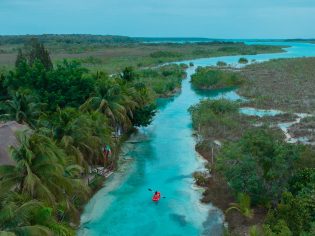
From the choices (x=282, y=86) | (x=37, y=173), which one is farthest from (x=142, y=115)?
(x=282, y=86)

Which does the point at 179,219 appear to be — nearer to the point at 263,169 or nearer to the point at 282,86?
the point at 263,169

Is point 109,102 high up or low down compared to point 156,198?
up

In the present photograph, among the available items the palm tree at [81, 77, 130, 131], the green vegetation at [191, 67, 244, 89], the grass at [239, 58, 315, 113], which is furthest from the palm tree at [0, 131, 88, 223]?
the green vegetation at [191, 67, 244, 89]

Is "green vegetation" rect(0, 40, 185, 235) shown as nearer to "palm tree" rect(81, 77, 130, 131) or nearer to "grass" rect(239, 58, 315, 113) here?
"palm tree" rect(81, 77, 130, 131)

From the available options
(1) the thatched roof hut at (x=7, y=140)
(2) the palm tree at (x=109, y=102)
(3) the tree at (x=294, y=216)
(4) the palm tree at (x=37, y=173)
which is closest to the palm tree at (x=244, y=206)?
(3) the tree at (x=294, y=216)

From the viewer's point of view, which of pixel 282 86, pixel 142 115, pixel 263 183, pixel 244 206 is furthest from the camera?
pixel 282 86

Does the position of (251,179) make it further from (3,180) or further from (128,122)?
(128,122)

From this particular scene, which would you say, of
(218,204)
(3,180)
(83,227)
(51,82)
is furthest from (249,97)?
(3,180)
